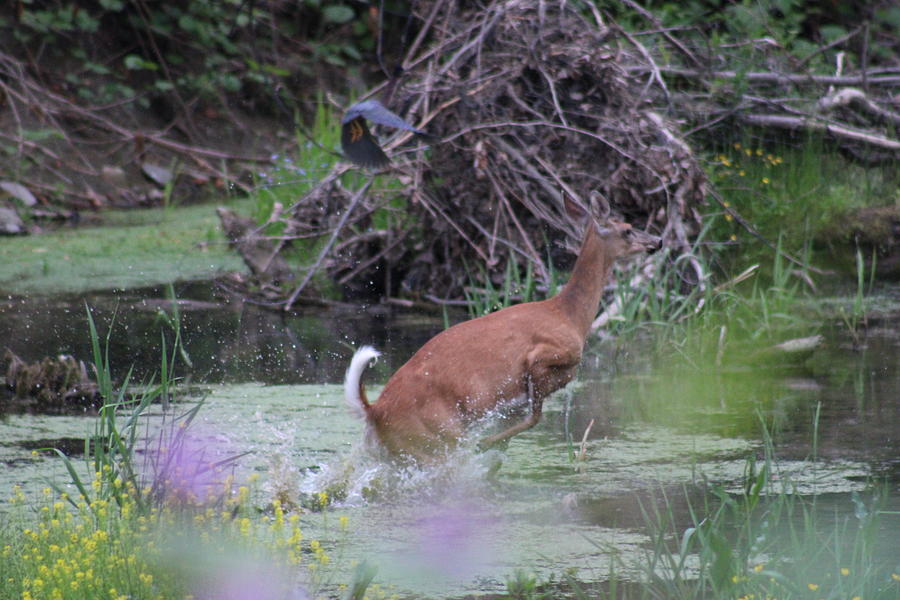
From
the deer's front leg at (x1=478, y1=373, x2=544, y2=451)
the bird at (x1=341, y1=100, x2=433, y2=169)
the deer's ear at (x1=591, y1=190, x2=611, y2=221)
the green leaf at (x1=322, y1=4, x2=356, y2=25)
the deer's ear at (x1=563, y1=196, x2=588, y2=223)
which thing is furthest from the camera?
the green leaf at (x1=322, y1=4, x2=356, y2=25)

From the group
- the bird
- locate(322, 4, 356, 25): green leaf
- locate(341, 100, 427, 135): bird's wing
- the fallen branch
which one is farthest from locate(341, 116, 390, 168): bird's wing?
locate(322, 4, 356, 25): green leaf

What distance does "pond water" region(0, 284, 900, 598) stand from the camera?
4.11 metres

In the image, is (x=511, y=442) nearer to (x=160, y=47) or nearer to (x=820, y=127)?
(x=820, y=127)

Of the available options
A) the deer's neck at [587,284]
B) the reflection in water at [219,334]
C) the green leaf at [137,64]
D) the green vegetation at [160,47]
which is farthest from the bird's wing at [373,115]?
the green leaf at [137,64]

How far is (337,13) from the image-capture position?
15.0 metres

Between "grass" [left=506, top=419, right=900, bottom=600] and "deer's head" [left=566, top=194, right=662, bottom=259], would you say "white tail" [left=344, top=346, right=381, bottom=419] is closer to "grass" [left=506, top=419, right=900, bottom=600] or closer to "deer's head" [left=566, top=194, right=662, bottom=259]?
"grass" [left=506, top=419, right=900, bottom=600]

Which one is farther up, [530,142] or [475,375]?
[530,142]

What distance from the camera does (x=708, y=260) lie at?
800cm

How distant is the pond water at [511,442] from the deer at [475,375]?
0.47ft

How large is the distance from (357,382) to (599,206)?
1.49m

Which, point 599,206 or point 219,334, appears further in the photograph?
point 219,334

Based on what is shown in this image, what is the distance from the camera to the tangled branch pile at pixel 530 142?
746 cm

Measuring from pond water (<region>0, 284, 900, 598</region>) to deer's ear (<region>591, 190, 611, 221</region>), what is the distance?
911 mm

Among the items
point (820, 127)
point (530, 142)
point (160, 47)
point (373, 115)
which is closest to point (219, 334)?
point (530, 142)
